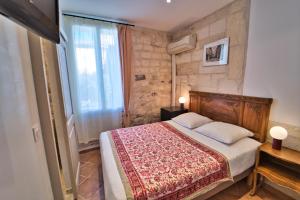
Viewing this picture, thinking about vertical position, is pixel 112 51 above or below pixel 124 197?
above

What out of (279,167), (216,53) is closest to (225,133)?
(279,167)

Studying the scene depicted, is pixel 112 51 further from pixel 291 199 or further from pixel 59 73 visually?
pixel 291 199

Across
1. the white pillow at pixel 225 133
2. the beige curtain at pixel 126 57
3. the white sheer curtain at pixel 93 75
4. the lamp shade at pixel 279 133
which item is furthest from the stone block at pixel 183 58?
the lamp shade at pixel 279 133

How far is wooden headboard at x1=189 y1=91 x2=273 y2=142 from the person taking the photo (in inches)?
74.5

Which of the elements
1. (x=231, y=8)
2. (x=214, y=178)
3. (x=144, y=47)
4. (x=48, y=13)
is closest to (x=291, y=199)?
(x=214, y=178)

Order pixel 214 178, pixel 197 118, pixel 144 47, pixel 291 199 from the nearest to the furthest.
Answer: pixel 214 178 → pixel 291 199 → pixel 197 118 → pixel 144 47

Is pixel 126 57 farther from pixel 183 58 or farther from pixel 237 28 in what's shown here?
pixel 237 28

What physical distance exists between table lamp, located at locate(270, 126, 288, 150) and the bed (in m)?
0.20

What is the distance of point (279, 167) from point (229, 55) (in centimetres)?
168

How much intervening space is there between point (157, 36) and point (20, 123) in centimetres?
316

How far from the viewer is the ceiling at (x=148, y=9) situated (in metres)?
2.12

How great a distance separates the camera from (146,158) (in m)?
1.56

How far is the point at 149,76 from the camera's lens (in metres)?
3.38

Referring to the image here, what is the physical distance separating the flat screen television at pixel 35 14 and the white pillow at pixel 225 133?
211 centimetres
